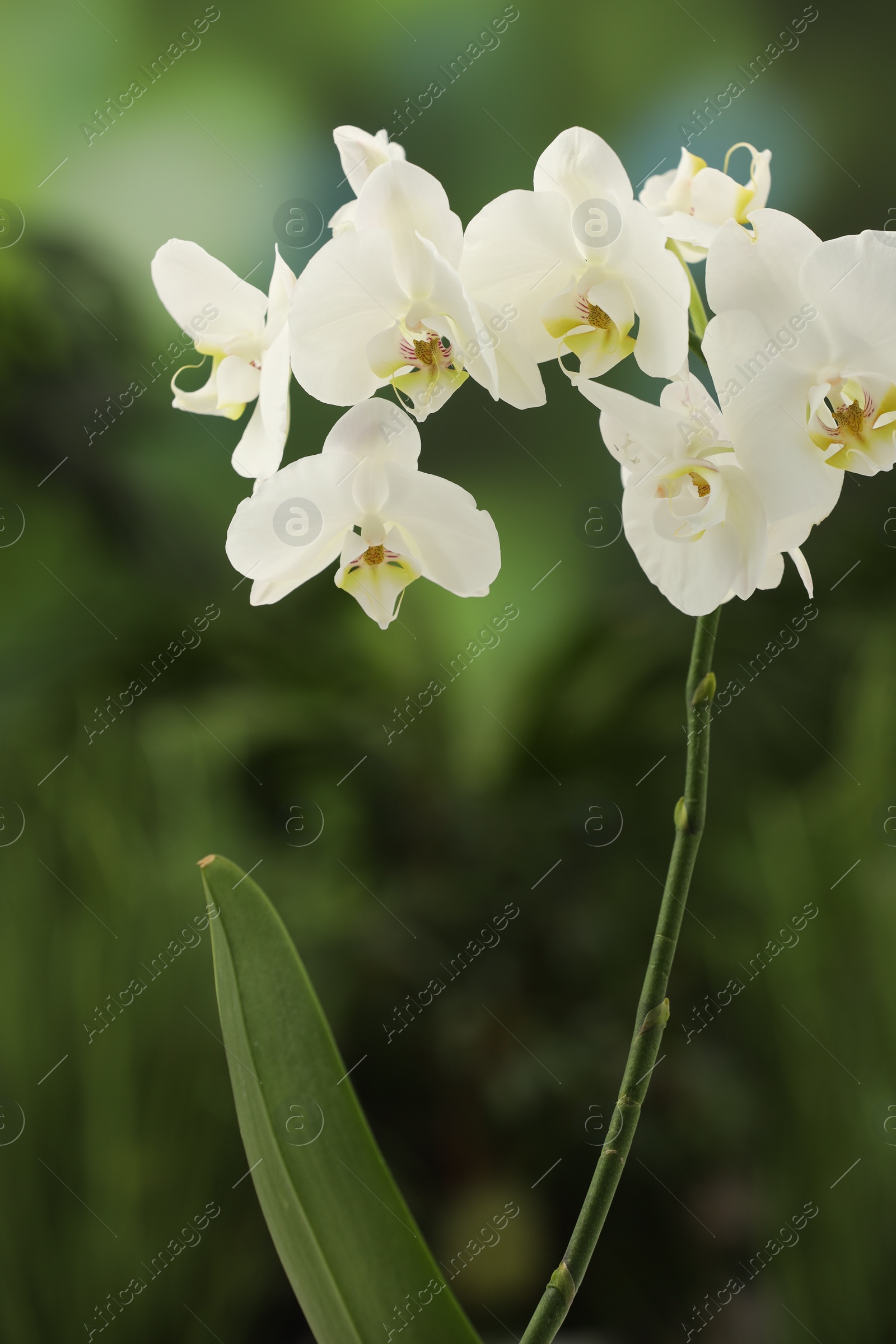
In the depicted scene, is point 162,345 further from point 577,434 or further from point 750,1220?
point 750,1220

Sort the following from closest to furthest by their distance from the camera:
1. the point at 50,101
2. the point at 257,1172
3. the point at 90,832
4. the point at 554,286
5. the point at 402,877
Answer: the point at 554,286 < the point at 257,1172 < the point at 90,832 < the point at 402,877 < the point at 50,101

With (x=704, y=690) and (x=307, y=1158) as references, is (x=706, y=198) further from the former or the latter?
(x=307, y=1158)

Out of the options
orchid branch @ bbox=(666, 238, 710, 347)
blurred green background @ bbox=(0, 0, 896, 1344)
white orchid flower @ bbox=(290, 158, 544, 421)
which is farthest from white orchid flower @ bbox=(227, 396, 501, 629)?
blurred green background @ bbox=(0, 0, 896, 1344)

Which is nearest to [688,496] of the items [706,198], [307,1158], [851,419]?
[851,419]

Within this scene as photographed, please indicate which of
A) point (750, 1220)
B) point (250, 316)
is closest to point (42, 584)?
point (250, 316)

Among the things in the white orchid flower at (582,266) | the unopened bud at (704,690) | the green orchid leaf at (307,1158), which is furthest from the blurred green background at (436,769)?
the white orchid flower at (582,266)

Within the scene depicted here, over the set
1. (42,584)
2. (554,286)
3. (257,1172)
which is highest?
(42,584)

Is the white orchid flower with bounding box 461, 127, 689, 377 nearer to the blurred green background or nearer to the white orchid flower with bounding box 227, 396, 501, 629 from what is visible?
the white orchid flower with bounding box 227, 396, 501, 629
